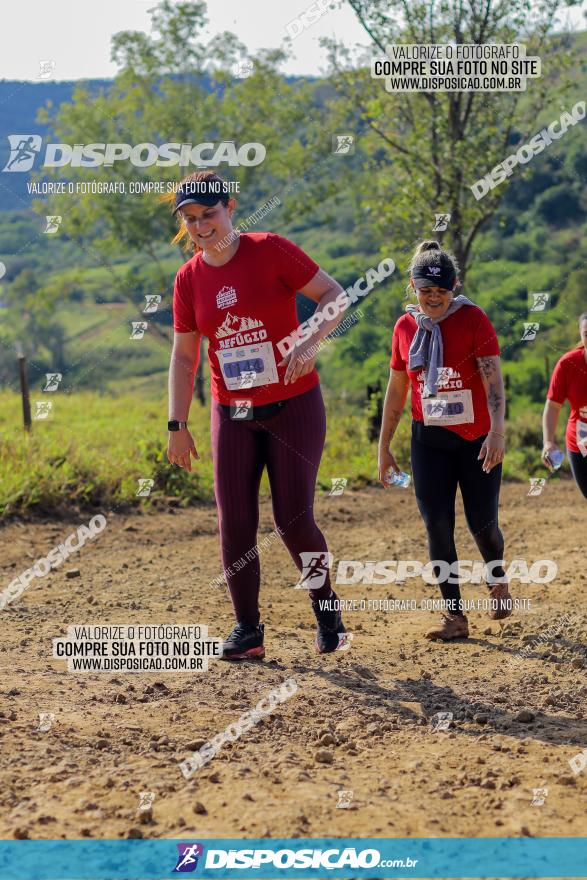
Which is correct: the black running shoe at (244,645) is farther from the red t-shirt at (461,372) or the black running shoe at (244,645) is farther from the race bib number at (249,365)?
the red t-shirt at (461,372)

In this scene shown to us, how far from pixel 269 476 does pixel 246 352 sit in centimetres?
61

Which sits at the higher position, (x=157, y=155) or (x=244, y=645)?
(x=157, y=155)

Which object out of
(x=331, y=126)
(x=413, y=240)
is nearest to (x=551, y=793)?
(x=413, y=240)

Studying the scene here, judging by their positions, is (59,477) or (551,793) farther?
(59,477)

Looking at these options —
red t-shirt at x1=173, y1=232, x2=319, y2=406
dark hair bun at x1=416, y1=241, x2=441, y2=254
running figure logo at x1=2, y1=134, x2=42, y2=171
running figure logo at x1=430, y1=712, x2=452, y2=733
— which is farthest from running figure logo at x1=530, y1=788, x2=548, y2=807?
running figure logo at x1=2, y1=134, x2=42, y2=171

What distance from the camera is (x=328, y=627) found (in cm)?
545

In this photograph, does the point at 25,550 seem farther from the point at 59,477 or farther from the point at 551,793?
the point at 551,793

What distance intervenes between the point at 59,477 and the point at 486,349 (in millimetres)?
5798

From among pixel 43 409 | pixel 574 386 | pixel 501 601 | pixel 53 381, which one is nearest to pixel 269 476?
pixel 501 601

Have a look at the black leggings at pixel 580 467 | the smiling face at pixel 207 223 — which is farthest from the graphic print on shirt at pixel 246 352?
the black leggings at pixel 580 467

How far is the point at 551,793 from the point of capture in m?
3.69

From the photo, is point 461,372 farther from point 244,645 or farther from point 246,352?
point 244,645

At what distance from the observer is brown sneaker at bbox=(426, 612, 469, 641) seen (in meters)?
6.02

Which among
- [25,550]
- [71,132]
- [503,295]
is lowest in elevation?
[25,550]
